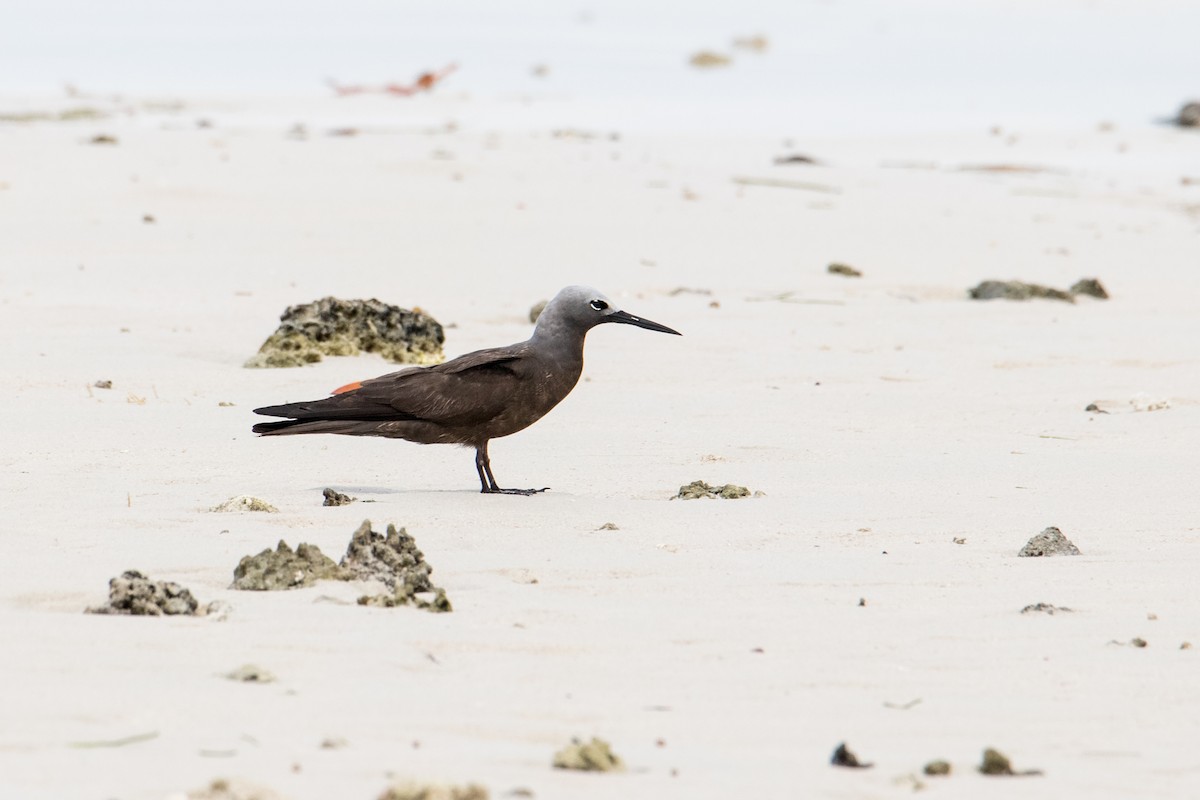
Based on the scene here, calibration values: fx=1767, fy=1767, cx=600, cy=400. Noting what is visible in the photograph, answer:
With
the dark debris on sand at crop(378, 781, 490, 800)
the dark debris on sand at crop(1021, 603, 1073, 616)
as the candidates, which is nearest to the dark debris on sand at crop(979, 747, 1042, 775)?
the dark debris on sand at crop(378, 781, 490, 800)

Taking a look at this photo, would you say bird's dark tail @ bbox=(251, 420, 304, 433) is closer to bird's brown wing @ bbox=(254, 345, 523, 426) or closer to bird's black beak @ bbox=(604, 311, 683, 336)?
bird's brown wing @ bbox=(254, 345, 523, 426)

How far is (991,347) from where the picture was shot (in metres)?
10.3

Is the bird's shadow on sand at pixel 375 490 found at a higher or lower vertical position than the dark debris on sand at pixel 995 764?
higher

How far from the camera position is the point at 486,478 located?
701 cm

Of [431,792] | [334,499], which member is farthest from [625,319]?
[431,792]

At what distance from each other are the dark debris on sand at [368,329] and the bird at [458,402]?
7.44ft

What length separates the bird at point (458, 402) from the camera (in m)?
6.84

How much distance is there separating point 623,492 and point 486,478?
1.88 ft

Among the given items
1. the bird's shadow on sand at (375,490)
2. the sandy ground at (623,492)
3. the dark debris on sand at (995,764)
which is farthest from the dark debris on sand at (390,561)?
the dark debris on sand at (995,764)

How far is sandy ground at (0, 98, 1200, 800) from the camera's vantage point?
3953 millimetres

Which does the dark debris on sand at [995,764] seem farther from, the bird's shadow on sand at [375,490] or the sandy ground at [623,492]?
the bird's shadow on sand at [375,490]

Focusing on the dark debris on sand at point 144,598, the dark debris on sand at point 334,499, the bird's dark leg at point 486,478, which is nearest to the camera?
the dark debris on sand at point 144,598

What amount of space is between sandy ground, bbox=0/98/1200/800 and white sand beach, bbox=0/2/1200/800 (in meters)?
0.02

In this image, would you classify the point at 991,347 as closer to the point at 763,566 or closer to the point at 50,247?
the point at 763,566
